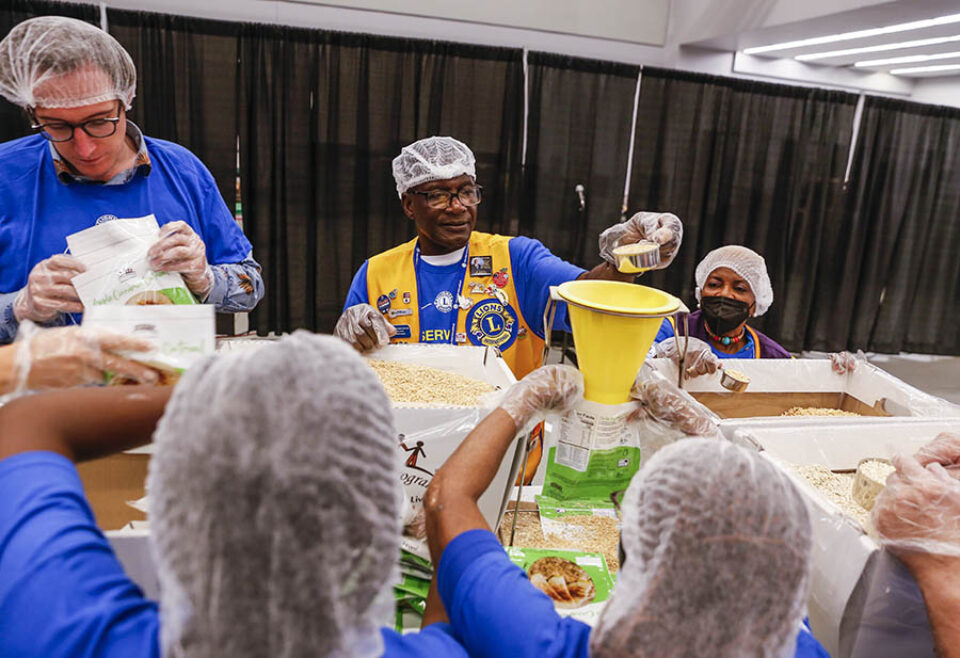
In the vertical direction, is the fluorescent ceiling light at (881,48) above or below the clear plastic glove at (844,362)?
above

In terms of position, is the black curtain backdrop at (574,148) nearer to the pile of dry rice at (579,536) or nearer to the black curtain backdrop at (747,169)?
the black curtain backdrop at (747,169)

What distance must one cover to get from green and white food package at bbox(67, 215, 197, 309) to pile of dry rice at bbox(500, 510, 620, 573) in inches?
31.3

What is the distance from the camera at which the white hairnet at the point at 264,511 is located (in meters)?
0.46

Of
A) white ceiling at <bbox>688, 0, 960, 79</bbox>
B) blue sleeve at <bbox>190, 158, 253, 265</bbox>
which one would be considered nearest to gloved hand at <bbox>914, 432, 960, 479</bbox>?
blue sleeve at <bbox>190, 158, 253, 265</bbox>

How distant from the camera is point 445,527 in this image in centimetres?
74

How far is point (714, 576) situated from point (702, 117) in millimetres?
4803

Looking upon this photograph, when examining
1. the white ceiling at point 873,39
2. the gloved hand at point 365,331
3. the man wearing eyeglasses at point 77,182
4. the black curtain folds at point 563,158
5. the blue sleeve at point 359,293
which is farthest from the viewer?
the black curtain folds at point 563,158

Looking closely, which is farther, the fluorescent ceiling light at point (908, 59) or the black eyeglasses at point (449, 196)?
the fluorescent ceiling light at point (908, 59)

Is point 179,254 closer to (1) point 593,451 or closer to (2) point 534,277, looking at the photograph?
(1) point 593,451

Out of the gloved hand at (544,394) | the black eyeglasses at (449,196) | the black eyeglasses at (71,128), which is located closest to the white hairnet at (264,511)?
the gloved hand at (544,394)

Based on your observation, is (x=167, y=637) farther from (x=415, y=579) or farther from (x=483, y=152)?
(x=483, y=152)

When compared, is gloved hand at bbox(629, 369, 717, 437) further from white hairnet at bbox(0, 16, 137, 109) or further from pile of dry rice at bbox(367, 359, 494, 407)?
white hairnet at bbox(0, 16, 137, 109)

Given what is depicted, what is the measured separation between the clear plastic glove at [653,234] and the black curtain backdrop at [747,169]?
331 centimetres

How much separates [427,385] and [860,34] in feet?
13.3
